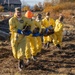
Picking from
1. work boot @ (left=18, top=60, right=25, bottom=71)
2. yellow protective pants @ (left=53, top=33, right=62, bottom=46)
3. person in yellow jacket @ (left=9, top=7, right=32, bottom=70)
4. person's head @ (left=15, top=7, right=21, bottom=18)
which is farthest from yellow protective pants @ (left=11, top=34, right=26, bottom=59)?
yellow protective pants @ (left=53, top=33, right=62, bottom=46)

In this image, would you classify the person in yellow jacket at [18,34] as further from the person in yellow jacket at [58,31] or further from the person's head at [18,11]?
the person in yellow jacket at [58,31]

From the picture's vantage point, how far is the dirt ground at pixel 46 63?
9.91 m

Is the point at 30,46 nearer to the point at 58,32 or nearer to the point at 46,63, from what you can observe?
the point at 46,63

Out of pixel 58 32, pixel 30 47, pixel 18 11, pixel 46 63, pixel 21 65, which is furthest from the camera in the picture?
pixel 58 32

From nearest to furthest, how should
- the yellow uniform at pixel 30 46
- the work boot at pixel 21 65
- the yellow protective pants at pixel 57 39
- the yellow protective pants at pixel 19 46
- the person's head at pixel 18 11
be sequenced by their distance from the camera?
the person's head at pixel 18 11
the yellow protective pants at pixel 19 46
the yellow uniform at pixel 30 46
the work boot at pixel 21 65
the yellow protective pants at pixel 57 39

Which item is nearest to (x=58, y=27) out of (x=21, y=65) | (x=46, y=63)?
(x=46, y=63)

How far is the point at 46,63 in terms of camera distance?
11023mm

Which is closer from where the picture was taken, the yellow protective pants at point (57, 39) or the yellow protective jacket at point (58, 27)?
the yellow protective jacket at point (58, 27)

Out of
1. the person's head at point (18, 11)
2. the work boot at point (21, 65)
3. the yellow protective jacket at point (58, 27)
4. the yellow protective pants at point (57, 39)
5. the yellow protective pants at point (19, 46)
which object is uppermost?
the person's head at point (18, 11)

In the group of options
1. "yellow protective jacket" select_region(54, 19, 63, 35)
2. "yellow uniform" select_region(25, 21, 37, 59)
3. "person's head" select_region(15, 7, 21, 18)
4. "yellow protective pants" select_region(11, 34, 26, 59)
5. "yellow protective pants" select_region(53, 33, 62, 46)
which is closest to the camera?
"person's head" select_region(15, 7, 21, 18)

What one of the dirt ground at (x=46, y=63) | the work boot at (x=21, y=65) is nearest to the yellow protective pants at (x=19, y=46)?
the work boot at (x=21, y=65)

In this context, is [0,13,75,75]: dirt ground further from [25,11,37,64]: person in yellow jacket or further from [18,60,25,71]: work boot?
[25,11,37,64]: person in yellow jacket

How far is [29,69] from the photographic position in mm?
10188

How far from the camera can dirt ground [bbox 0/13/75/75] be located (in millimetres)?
9906
